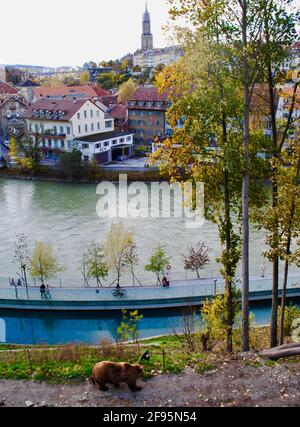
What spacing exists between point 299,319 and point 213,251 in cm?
520

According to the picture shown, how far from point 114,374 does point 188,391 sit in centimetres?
74

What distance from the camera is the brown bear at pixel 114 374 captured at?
4.46 metres

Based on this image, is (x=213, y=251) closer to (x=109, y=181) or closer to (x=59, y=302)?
(x=59, y=302)

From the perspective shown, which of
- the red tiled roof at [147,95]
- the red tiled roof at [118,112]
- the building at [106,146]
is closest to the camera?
the building at [106,146]

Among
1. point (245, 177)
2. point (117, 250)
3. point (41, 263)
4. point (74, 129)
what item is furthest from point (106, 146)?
point (245, 177)

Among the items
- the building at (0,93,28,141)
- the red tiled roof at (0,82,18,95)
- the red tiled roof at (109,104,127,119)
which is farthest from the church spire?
the red tiled roof at (109,104,127,119)

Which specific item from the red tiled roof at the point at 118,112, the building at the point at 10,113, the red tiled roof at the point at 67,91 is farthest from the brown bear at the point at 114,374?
the red tiled roof at the point at 67,91

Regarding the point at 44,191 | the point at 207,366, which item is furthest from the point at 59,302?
the point at 44,191

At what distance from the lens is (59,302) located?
33.0 ft

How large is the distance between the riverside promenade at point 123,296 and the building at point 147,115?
693 inches

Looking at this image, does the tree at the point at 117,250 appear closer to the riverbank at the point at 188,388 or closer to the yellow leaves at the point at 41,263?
the yellow leaves at the point at 41,263

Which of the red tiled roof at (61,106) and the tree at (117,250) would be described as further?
the red tiled roof at (61,106)

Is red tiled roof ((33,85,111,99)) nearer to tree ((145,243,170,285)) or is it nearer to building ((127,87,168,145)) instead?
building ((127,87,168,145))

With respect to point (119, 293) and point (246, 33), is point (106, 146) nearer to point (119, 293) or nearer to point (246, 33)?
point (119, 293)
